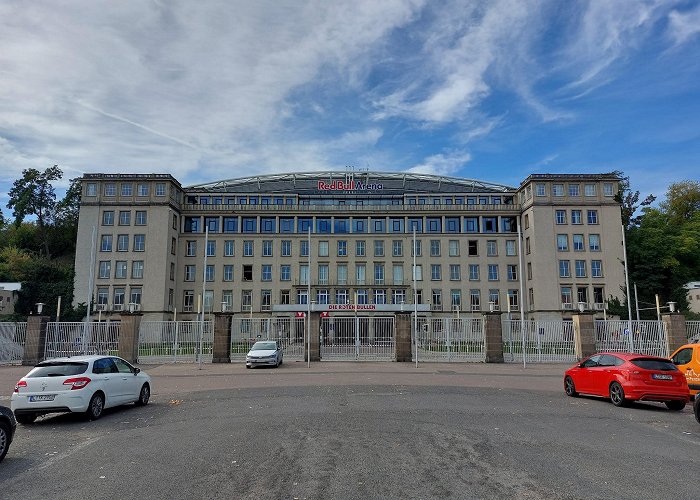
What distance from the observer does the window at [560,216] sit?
209ft

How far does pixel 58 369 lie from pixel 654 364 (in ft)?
48.6

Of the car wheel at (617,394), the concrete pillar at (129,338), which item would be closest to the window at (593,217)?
the car wheel at (617,394)

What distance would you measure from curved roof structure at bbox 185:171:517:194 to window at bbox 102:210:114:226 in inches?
529

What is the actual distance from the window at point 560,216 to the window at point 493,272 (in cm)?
997

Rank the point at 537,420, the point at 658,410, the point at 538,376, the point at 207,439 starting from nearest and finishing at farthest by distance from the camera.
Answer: the point at 207,439 < the point at 537,420 < the point at 658,410 < the point at 538,376

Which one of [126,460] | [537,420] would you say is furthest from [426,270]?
[126,460]

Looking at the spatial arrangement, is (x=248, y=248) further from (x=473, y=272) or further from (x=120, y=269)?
(x=473, y=272)

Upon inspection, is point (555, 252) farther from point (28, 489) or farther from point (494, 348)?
point (28, 489)

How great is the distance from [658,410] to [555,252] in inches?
2114

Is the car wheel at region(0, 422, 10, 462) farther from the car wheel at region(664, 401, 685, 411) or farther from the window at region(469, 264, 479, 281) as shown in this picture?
the window at region(469, 264, 479, 281)

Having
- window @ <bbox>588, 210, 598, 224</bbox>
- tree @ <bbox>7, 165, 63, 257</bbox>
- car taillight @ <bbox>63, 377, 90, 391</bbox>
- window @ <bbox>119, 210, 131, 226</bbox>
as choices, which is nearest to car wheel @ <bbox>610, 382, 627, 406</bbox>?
car taillight @ <bbox>63, 377, 90, 391</bbox>

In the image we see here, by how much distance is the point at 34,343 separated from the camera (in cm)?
2638

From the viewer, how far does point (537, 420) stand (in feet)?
34.8

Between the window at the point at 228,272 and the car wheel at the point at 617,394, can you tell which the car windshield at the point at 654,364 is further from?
the window at the point at 228,272
